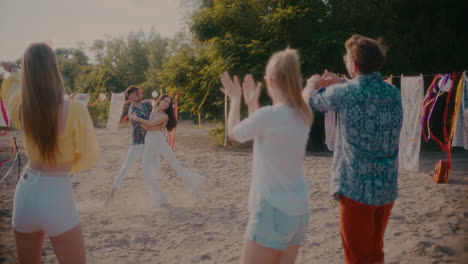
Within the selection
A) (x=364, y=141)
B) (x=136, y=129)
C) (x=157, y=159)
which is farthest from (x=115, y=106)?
(x=364, y=141)

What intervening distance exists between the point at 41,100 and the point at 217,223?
3357mm

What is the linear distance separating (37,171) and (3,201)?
5200 millimetres

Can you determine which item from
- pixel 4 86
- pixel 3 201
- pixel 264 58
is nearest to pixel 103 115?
pixel 264 58

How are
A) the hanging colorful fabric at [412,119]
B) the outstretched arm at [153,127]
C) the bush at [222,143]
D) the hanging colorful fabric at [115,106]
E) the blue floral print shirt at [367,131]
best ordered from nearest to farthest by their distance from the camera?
the blue floral print shirt at [367,131]
the outstretched arm at [153,127]
the hanging colorful fabric at [412,119]
the hanging colorful fabric at [115,106]
the bush at [222,143]

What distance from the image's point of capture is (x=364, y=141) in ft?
6.81

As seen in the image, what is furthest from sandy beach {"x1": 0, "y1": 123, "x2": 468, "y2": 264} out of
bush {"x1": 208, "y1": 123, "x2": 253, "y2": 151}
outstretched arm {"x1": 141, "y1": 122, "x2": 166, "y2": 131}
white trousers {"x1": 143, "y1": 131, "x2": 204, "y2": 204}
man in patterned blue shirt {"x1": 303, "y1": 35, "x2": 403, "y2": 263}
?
bush {"x1": 208, "y1": 123, "x2": 253, "y2": 151}

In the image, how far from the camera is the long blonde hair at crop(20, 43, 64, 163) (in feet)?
5.66

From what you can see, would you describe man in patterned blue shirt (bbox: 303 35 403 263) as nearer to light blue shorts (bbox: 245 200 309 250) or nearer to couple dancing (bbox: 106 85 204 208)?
light blue shorts (bbox: 245 200 309 250)

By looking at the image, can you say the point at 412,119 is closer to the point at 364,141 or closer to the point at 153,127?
the point at 153,127

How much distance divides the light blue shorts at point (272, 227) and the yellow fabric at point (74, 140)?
3.27 feet

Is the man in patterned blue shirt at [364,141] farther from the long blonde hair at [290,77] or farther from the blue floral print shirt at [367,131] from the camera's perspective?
the long blonde hair at [290,77]

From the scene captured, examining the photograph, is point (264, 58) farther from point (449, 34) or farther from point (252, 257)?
point (252, 257)

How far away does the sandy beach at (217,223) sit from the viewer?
3637mm

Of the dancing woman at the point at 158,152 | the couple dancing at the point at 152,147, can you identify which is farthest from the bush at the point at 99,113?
the dancing woman at the point at 158,152
